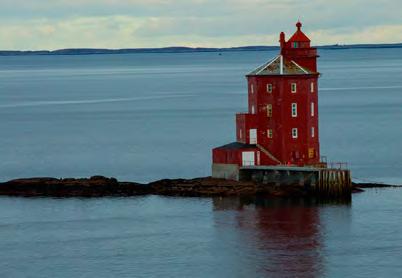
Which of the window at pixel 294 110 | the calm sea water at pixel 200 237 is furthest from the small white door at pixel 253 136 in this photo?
the calm sea water at pixel 200 237

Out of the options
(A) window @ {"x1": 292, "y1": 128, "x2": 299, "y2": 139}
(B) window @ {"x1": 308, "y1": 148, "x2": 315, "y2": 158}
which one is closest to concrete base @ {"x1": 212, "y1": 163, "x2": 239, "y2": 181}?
(A) window @ {"x1": 292, "y1": 128, "x2": 299, "y2": 139}

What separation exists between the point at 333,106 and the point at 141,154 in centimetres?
5867

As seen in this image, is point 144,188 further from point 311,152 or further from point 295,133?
point 311,152

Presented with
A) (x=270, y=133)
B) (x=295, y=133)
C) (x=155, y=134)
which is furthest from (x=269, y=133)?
(x=155, y=134)

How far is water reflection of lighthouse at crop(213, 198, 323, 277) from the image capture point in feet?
175

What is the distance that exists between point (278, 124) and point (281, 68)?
9.51 feet

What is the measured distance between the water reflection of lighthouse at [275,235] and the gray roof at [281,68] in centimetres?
726

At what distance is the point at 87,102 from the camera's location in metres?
174

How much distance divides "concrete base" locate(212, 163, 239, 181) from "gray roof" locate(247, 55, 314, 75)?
195 inches

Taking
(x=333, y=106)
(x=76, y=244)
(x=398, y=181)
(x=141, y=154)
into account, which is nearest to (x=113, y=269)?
(x=76, y=244)

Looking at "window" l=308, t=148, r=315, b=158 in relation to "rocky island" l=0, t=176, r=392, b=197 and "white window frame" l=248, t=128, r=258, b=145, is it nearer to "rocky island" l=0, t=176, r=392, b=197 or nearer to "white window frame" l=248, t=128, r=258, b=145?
"rocky island" l=0, t=176, r=392, b=197

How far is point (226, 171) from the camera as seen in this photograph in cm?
7256

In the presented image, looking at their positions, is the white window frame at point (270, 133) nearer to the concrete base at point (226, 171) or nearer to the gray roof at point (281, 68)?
the concrete base at point (226, 171)

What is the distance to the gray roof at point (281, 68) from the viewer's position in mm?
72375
